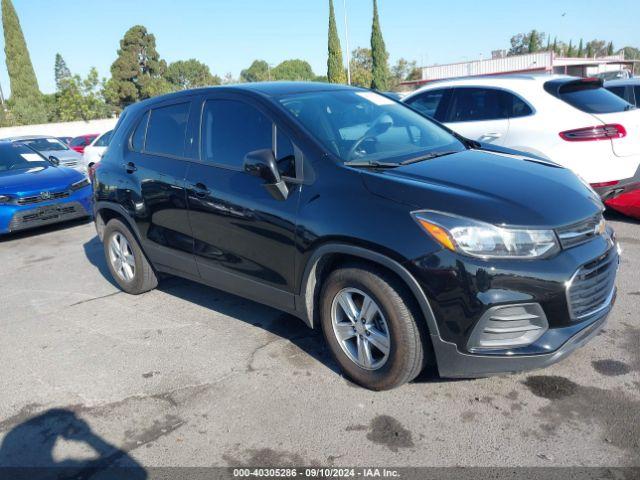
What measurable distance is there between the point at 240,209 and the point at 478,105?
4375mm

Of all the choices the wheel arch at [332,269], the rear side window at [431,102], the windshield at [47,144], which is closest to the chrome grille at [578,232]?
the wheel arch at [332,269]

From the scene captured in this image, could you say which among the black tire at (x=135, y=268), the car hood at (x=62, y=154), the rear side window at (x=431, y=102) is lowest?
the black tire at (x=135, y=268)

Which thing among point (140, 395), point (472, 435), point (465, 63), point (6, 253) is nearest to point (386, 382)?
point (472, 435)

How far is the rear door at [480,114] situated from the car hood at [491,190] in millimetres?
3271

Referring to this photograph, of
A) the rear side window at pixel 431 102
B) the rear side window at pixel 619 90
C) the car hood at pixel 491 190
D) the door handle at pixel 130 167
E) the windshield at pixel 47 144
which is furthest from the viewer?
the windshield at pixel 47 144

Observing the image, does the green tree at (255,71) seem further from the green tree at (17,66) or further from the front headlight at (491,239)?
the front headlight at (491,239)

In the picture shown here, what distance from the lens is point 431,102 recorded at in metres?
7.57

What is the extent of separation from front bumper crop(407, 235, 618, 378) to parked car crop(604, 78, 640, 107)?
8381 mm

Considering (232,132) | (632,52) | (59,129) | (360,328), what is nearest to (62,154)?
(232,132)

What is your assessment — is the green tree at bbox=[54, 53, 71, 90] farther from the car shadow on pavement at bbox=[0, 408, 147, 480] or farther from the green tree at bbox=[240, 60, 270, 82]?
the car shadow on pavement at bbox=[0, 408, 147, 480]

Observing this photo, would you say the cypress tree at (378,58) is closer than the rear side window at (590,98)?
No

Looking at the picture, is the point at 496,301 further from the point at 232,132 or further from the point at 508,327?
the point at 232,132

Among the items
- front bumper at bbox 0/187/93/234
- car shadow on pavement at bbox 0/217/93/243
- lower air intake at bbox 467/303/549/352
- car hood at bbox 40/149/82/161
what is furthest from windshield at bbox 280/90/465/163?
car hood at bbox 40/149/82/161

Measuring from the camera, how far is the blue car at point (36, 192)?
803 cm
